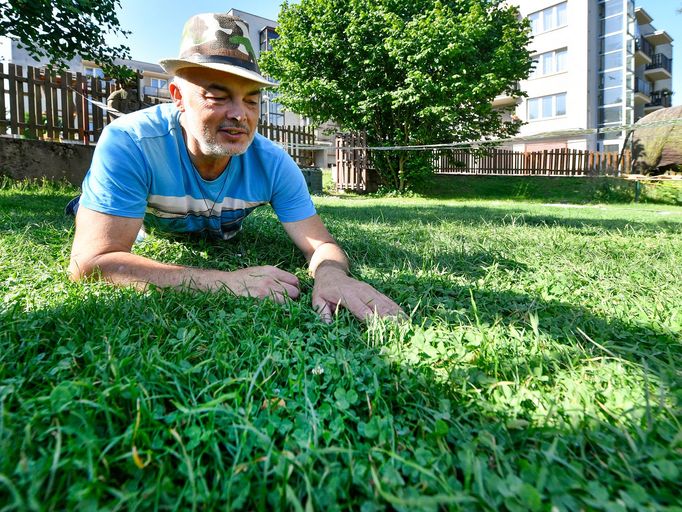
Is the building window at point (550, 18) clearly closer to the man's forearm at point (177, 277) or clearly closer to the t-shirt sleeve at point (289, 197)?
the t-shirt sleeve at point (289, 197)

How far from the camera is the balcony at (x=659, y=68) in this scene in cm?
3656

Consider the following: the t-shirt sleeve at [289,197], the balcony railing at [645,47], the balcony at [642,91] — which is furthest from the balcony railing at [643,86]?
the t-shirt sleeve at [289,197]

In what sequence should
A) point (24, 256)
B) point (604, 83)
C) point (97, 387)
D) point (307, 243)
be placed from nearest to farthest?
point (97, 387) < point (24, 256) < point (307, 243) < point (604, 83)

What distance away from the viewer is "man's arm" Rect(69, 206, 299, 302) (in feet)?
Result: 6.07

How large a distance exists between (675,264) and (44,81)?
401 inches

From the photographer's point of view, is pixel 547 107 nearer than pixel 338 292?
No

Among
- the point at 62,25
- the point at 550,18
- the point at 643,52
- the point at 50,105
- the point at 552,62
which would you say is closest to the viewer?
the point at 62,25

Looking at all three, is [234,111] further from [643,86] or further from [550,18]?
[643,86]

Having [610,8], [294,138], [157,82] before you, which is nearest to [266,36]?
[157,82]

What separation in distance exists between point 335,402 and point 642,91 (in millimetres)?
44269

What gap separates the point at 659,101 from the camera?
123 feet

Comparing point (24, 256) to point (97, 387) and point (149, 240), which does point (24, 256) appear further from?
point (97, 387)

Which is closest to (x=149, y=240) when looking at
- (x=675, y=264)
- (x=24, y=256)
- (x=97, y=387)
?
(x=24, y=256)

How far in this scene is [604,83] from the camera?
29.8 metres
